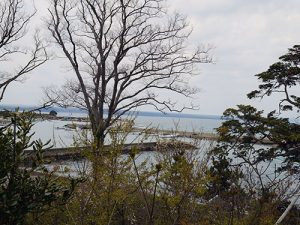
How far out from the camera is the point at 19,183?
2.47 metres

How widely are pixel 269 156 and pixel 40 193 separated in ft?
45.9

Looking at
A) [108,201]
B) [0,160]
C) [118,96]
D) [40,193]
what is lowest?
[108,201]

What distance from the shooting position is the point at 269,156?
1527 cm

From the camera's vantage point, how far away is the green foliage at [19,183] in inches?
92.7

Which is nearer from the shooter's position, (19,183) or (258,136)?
(19,183)

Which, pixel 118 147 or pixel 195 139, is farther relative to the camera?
pixel 195 139

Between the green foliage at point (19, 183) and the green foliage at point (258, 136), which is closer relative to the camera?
the green foliage at point (19, 183)

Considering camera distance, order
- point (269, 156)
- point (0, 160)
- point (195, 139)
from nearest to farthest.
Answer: point (0, 160) → point (195, 139) → point (269, 156)

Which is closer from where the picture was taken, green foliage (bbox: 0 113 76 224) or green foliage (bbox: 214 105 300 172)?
green foliage (bbox: 0 113 76 224)

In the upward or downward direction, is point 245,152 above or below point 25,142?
below

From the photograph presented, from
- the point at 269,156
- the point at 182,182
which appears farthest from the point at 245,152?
the point at 182,182

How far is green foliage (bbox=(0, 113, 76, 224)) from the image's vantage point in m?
2.35

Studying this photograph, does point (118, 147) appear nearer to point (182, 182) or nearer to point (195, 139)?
point (182, 182)

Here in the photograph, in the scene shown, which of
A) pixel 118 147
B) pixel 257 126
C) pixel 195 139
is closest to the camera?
pixel 118 147
